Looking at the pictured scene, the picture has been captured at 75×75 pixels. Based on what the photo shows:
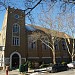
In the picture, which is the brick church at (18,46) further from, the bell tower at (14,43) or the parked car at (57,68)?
the parked car at (57,68)

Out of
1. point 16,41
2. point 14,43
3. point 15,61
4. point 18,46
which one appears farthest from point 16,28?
point 15,61

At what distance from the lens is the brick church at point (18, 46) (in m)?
41.3

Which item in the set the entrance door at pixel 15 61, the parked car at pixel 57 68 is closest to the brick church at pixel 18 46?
the entrance door at pixel 15 61

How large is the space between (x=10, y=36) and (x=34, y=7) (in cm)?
3340

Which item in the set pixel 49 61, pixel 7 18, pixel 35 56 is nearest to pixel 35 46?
pixel 35 56

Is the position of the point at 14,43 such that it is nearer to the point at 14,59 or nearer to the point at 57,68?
the point at 14,59

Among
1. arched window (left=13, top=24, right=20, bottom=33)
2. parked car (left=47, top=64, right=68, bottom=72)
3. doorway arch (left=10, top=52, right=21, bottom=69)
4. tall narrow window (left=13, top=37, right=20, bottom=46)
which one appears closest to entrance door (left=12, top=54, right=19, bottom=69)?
doorway arch (left=10, top=52, right=21, bottom=69)

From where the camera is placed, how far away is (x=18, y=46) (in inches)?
1679

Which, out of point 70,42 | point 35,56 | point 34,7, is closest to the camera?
point 34,7

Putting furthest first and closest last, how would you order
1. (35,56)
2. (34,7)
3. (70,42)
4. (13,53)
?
1. (70,42)
2. (35,56)
3. (13,53)
4. (34,7)

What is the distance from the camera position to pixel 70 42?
Result: 5288 cm

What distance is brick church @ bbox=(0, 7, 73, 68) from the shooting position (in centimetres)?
4134

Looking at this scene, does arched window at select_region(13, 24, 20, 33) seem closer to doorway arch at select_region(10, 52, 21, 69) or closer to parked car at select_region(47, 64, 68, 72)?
doorway arch at select_region(10, 52, 21, 69)

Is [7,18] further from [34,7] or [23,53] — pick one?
[34,7]
